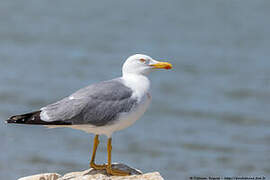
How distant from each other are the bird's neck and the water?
145 inches

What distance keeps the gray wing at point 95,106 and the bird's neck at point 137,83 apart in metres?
0.08

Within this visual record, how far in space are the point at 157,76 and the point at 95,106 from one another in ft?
31.3

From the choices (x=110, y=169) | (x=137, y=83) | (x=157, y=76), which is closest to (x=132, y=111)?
(x=137, y=83)

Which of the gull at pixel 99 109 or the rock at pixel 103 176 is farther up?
the gull at pixel 99 109

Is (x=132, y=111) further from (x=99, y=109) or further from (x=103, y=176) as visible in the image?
(x=103, y=176)

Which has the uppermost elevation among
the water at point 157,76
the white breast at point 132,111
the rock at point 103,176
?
the water at point 157,76

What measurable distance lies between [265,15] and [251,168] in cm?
1311

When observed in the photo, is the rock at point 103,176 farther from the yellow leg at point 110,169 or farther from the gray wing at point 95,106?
the gray wing at point 95,106

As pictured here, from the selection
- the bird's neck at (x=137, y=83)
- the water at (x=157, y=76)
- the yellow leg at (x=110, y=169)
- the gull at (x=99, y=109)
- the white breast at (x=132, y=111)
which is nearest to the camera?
the gull at (x=99, y=109)

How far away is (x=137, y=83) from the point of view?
6.54m

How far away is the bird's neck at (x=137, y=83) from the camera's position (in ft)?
21.2

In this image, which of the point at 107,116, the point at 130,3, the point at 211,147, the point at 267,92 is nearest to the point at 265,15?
the point at 130,3

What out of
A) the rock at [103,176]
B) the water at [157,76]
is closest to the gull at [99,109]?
the rock at [103,176]

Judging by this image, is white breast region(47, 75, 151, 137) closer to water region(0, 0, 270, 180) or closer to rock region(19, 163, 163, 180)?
rock region(19, 163, 163, 180)
